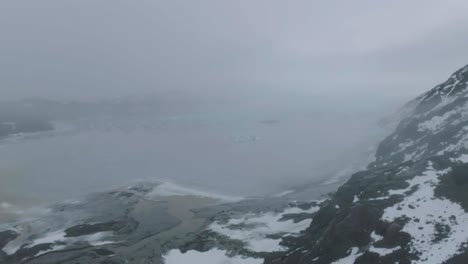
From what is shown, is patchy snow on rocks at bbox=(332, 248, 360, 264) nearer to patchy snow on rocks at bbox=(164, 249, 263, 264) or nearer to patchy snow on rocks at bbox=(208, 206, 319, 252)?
patchy snow on rocks at bbox=(164, 249, 263, 264)

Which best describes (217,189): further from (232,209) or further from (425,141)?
(425,141)

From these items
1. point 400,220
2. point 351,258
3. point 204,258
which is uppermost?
point 400,220

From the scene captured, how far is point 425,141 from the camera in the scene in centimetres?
14438

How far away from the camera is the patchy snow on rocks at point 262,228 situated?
10569 cm

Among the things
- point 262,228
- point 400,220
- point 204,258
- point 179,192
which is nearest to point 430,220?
point 400,220

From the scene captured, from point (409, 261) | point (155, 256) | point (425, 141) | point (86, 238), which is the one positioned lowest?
point (409, 261)

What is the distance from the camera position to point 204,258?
333 feet

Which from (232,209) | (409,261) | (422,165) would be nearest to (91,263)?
(232,209)

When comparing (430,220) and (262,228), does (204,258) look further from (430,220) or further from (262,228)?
(430,220)

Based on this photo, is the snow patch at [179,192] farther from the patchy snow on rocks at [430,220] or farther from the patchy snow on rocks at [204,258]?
the patchy snow on rocks at [430,220]

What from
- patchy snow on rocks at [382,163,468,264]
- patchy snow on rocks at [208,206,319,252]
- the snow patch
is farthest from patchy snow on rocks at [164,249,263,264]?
the snow patch

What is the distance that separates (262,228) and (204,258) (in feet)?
73.2

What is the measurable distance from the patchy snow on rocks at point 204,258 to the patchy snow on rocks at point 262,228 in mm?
6036

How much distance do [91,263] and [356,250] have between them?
57.3 metres
